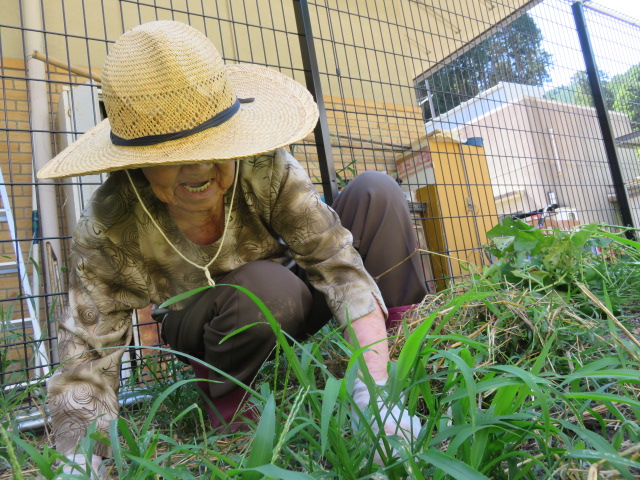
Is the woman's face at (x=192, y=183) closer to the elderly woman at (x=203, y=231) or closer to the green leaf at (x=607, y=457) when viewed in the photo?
the elderly woman at (x=203, y=231)

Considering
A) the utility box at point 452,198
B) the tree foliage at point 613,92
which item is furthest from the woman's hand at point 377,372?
the tree foliage at point 613,92

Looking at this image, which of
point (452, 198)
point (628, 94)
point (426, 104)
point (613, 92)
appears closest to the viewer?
point (452, 198)

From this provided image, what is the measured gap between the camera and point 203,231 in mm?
1306

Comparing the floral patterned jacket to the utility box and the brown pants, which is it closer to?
the brown pants

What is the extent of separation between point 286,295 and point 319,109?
117cm

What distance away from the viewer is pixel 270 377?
1460 mm

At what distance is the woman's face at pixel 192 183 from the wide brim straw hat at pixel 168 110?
84mm

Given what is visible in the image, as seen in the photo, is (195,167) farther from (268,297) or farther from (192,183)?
(268,297)

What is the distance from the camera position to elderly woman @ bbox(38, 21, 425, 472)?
1.02 meters

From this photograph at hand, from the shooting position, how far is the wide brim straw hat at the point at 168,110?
100cm

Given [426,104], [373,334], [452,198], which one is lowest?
[373,334]

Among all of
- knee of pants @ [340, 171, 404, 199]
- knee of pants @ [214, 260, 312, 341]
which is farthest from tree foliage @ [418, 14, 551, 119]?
knee of pants @ [214, 260, 312, 341]

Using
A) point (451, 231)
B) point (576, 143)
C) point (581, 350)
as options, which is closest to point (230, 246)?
point (581, 350)

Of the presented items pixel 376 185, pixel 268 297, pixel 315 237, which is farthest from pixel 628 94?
pixel 268 297
